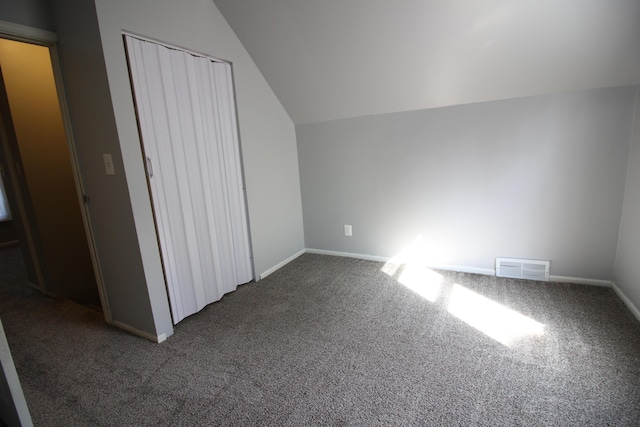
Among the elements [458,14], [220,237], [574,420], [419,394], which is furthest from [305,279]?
[458,14]

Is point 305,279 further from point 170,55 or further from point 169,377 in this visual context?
point 170,55

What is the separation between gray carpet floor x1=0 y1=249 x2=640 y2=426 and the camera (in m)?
1.42

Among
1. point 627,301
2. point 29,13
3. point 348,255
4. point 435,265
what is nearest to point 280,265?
point 348,255

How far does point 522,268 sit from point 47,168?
4375 millimetres

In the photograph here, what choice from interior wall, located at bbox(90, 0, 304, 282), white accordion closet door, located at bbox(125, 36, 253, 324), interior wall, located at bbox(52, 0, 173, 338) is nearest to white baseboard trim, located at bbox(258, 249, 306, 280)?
interior wall, located at bbox(90, 0, 304, 282)

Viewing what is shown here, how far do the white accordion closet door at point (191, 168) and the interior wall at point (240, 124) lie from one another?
80 millimetres

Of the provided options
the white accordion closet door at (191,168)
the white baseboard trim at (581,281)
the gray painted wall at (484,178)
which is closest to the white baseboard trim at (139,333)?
the white accordion closet door at (191,168)

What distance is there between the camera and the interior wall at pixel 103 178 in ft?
5.82

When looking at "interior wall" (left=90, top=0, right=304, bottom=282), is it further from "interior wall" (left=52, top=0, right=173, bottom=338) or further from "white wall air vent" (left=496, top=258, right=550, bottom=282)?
"white wall air vent" (left=496, top=258, right=550, bottom=282)

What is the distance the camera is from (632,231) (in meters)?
2.10

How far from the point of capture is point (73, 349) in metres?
2.03

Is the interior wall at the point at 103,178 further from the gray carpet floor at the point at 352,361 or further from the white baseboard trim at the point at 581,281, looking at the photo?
the white baseboard trim at the point at 581,281

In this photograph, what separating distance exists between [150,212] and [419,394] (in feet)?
6.43

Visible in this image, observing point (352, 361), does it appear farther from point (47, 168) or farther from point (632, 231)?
point (47, 168)
